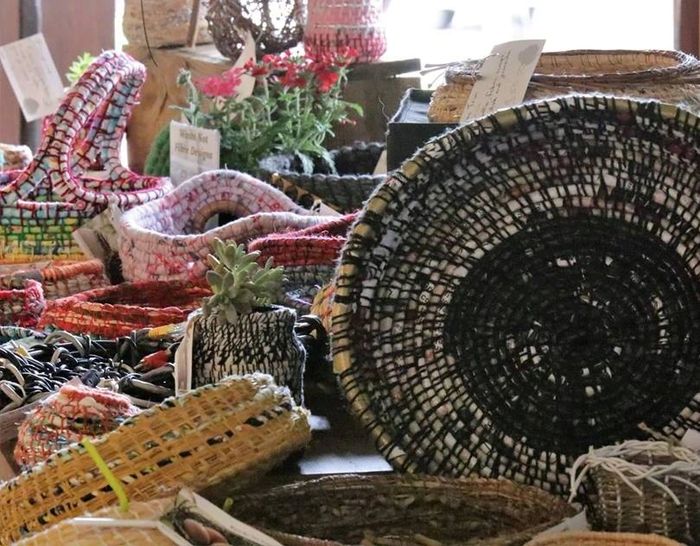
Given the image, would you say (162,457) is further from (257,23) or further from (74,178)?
(257,23)

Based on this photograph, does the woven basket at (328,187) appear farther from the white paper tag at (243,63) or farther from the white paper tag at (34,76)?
the white paper tag at (34,76)

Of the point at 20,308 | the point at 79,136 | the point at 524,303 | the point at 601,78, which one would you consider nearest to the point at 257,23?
the point at 79,136

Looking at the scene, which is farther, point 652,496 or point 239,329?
point 239,329

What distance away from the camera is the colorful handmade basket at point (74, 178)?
6.45 ft

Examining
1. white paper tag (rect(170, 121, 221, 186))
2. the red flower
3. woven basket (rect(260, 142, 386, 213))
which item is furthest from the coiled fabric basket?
the red flower

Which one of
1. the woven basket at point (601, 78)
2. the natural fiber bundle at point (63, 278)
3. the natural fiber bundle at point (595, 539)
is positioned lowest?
the natural fiber bundle at point (63, 278)

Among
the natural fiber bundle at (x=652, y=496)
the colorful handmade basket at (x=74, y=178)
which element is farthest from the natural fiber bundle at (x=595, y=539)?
the colorful handmade basket at (x=74, y=178)

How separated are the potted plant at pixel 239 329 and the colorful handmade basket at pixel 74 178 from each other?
0.92 metres

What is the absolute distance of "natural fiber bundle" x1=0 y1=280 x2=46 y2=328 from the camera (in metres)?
1.64

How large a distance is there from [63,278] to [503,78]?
32.5 inches

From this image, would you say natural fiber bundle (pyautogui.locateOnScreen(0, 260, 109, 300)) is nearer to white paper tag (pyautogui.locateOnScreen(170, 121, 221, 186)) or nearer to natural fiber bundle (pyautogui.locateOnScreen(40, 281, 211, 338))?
natural fiber bundle (pyautogui.locateOnScreen(40, 281, 211, 338))

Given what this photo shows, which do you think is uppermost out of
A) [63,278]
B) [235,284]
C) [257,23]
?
[257,23]

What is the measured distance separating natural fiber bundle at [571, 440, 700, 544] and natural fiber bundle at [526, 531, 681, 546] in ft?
0.12

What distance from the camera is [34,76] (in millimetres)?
2570
